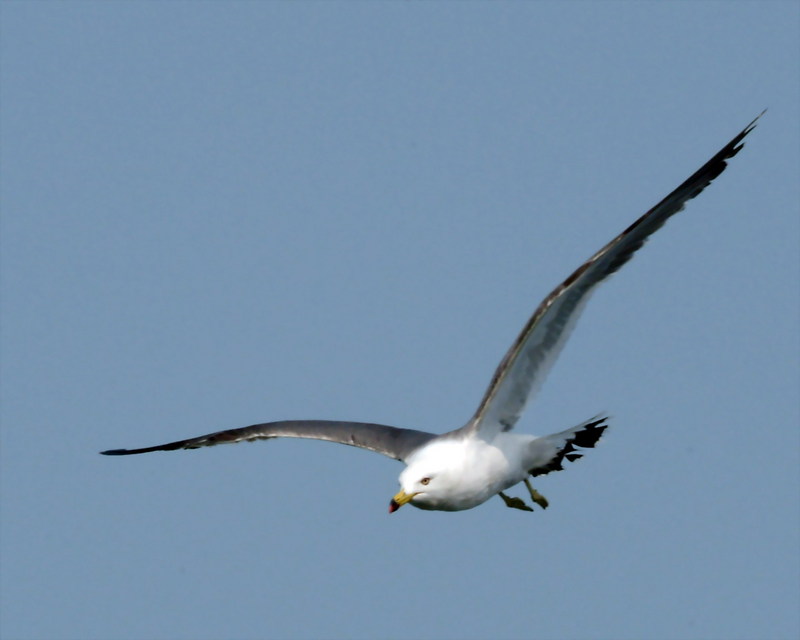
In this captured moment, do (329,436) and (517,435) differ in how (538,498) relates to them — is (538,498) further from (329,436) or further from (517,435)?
(329,436)

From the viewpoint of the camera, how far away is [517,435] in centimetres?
1210

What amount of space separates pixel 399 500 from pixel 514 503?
83.3 inches

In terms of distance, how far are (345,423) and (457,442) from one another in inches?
88.6

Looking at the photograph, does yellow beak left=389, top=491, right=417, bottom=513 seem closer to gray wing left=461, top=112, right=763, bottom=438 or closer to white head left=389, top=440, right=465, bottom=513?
white head left=389, top=440, right=465, bottom=513

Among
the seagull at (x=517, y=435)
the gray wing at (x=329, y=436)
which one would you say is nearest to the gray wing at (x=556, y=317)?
the seagull at (x=517, y=435)

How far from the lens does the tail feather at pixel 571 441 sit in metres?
12.4

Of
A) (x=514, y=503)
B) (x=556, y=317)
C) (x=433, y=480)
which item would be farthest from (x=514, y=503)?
(x=556, y=317)

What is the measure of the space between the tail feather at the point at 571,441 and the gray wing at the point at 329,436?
1.11m

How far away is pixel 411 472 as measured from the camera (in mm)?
11406

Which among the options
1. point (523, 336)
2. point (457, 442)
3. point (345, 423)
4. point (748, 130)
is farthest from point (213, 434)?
point (748, 130)

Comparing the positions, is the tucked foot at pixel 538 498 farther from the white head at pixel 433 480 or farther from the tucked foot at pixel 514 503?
the white head at pixel 433 480

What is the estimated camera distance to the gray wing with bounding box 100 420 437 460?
41.9ft

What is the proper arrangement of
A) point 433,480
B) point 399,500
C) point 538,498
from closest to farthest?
point 399,500, point 433,480, point 538,498

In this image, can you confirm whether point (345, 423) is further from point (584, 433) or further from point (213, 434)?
point (584, 433)
